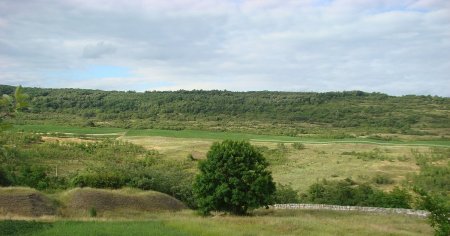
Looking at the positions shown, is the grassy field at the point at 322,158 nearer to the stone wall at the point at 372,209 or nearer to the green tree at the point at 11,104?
the stone wall at the point at 372,209

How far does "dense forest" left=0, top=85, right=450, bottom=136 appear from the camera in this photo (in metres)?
123

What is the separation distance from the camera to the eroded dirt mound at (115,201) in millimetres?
35569

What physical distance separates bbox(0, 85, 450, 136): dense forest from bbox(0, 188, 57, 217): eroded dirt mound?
257ft

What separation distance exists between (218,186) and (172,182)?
47.1 ft

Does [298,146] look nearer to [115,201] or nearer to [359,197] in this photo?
[359,197]

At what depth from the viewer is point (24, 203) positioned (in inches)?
1287

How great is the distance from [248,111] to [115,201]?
399 ft

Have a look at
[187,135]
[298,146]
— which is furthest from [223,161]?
[187,135]

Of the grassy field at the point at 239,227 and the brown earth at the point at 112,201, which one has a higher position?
the grassy field at the point at 239,227

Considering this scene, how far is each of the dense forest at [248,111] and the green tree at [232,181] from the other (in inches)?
2960

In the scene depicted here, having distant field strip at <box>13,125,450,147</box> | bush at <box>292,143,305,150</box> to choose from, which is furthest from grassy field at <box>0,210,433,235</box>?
distant field strip at <box>13,125,450,147</box>

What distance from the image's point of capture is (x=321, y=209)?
126ft

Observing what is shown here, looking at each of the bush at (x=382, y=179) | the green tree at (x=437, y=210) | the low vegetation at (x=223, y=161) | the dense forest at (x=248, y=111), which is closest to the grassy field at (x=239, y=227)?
the low vegetation at (x=223, y=161)

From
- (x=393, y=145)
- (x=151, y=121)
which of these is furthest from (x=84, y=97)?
(x=393, y=145)
